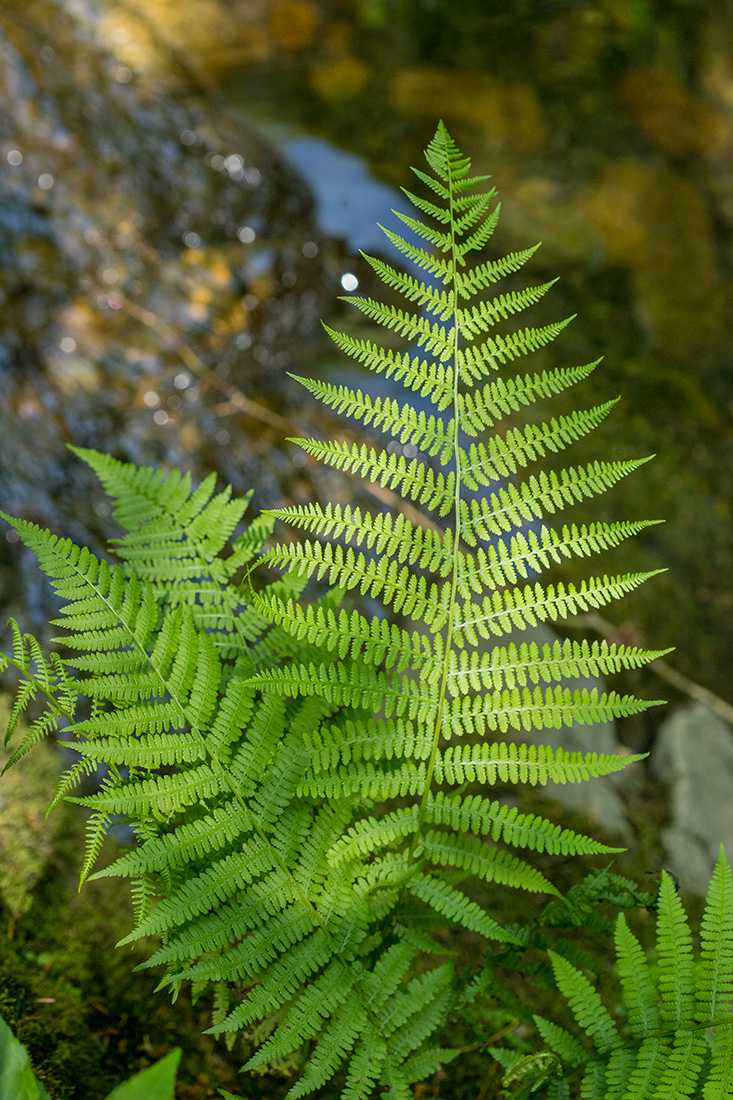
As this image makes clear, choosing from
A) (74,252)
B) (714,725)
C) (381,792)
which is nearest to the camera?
(381,792)

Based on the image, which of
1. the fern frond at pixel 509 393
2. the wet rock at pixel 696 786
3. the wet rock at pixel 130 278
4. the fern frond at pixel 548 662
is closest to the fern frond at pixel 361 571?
the fern frond at pixel 548 662

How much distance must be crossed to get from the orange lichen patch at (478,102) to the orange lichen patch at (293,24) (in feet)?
3.15

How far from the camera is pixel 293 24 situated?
678 cm

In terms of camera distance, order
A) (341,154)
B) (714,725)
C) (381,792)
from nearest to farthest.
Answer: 1. (381,792)
2. (714,725)
3. (341,154)

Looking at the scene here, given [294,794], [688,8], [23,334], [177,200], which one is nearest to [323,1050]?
[294,794]

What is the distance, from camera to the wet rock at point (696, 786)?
3473 mm

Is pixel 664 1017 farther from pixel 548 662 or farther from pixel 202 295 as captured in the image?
pixel 202 295

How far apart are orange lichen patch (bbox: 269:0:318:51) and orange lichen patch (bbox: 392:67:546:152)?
0.96m

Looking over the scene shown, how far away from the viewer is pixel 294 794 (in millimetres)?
Result: 1954

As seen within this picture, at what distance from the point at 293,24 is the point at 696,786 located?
7.33 metres

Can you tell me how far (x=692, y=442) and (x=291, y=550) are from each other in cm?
447

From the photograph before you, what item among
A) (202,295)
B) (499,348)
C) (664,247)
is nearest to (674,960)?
(499,348)

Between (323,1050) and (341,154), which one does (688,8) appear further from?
(323,1050)

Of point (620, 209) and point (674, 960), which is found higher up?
point (620, 209)
